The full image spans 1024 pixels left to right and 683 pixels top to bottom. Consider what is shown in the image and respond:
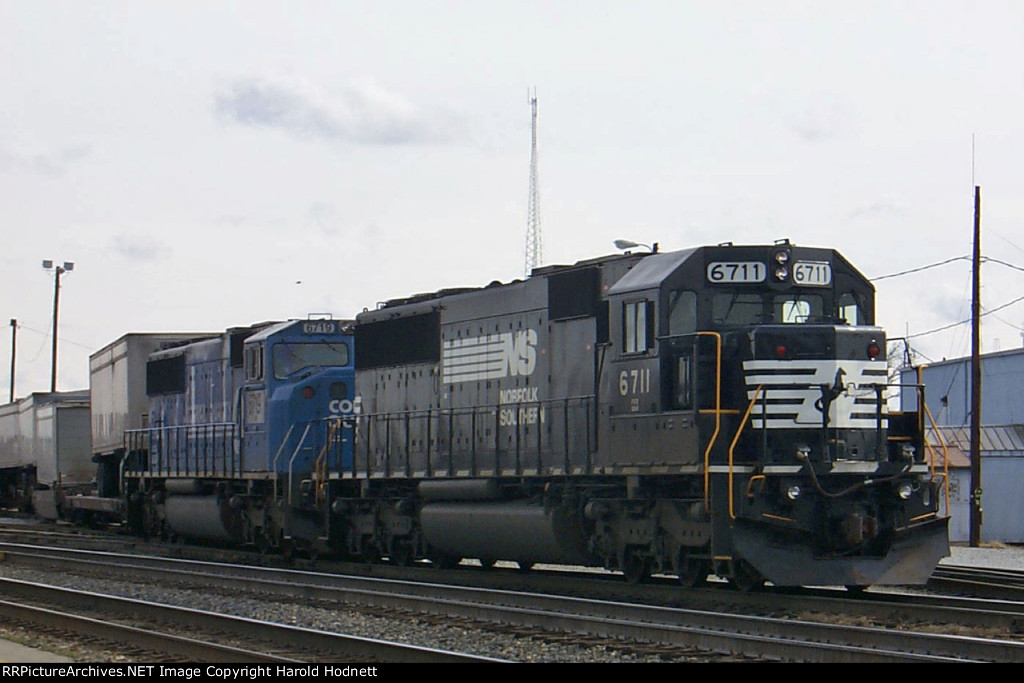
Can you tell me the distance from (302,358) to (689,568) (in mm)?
10151

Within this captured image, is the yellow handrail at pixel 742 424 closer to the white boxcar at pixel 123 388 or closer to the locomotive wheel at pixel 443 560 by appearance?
the locomotive wheel at pixel 443 560

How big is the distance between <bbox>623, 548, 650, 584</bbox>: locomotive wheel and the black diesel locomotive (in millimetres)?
25

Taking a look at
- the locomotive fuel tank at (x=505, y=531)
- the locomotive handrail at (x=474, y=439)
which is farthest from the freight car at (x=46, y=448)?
the locomotive fuel tank at (x=505, y=531)

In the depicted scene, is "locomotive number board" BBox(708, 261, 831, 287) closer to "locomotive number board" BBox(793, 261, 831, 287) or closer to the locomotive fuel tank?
"locomotive number board" BBox(793, 261, 831, 287)

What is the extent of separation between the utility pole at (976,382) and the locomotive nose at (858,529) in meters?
16.6

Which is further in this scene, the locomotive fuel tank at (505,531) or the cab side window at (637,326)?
the locomotive fuel tank at (505,531)

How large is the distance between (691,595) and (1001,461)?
28.5 metres

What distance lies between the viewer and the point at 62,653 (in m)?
12.0

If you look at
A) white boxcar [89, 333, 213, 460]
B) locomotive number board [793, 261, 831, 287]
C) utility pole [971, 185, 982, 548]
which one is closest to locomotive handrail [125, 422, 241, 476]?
white boxcar [89, 333, 213, 460]

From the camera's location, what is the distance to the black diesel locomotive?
1410 cm

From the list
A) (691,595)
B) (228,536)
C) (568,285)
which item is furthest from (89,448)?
(691,595)

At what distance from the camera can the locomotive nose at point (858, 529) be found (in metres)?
13.9

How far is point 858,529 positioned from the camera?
45.6 feet

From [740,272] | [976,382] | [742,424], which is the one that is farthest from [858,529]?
[976,382]
